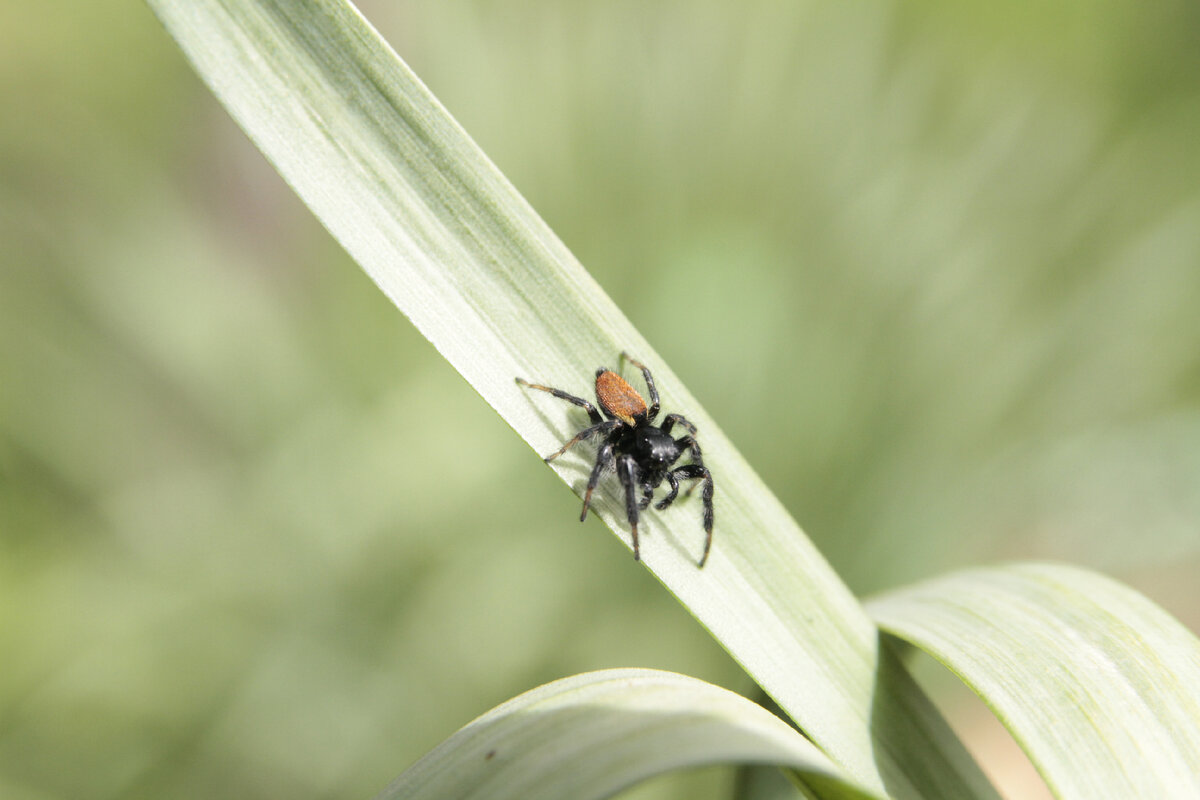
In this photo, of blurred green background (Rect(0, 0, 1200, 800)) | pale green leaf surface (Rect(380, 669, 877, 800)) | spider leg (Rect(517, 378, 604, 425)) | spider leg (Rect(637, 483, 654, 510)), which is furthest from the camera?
blurred green background (Rect(0, 0, 1200, 800))

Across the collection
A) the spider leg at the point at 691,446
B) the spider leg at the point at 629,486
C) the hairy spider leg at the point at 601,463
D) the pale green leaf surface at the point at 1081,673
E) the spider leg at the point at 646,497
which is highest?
the hairy spider leg at the point at 601,463

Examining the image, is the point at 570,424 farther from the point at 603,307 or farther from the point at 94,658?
the point at 94,658

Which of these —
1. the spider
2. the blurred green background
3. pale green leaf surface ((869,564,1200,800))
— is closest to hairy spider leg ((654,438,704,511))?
the spider

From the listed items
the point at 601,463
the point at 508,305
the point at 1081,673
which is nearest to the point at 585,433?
the point at 601,463

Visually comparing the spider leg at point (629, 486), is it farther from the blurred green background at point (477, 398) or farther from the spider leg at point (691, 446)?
the blurred green background at point (477, 398)

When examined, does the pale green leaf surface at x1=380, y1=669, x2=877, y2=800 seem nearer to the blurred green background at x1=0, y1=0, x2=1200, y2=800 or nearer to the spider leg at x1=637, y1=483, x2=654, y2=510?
the spider leg at x1=637, y1=483, x2=654, y2=510

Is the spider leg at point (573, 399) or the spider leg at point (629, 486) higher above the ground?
the spider leg at point (573, 399)

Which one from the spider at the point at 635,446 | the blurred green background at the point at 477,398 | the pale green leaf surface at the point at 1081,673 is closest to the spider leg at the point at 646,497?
the spider at the point at 635,446

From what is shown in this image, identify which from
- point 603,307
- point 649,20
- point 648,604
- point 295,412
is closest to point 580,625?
point 648,604
